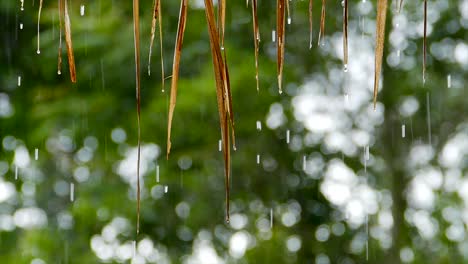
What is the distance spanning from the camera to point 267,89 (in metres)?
5.10

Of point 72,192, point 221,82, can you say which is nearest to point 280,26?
point 221,82

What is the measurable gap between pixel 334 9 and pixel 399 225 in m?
1.66

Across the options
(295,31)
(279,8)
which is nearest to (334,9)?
(295,31)

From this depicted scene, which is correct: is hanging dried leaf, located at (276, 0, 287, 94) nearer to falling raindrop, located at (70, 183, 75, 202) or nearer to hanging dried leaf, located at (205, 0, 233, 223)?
hanging dried leaf, located at (205, 0, 233, 223)

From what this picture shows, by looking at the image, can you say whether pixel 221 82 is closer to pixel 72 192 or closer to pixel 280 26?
pixel 280 26

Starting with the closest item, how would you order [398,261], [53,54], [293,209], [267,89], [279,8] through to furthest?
Result: [279,8] → [53,54] → [267,89] → [398,261] → [293,209]

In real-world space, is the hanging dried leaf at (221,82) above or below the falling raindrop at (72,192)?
above

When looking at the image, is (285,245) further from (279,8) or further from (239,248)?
(279,8)

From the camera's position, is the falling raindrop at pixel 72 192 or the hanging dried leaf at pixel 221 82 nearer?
the hanging dried leaf at pixel 221 82

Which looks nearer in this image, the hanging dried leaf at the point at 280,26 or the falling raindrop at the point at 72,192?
the hanging dried leaf at the point at 280,26

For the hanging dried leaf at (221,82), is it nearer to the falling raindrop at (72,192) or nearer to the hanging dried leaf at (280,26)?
the hanging dried leaf at (280,26)

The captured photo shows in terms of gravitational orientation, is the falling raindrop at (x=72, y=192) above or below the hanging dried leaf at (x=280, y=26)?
below

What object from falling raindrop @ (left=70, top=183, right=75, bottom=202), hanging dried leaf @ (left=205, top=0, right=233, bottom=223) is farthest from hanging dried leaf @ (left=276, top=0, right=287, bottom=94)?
falling raindrop @ (left=70, top=183, right=75, bottom=202)

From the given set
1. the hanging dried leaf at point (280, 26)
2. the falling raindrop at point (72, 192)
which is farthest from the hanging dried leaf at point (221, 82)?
the falling raindrop at point (72, 192)
